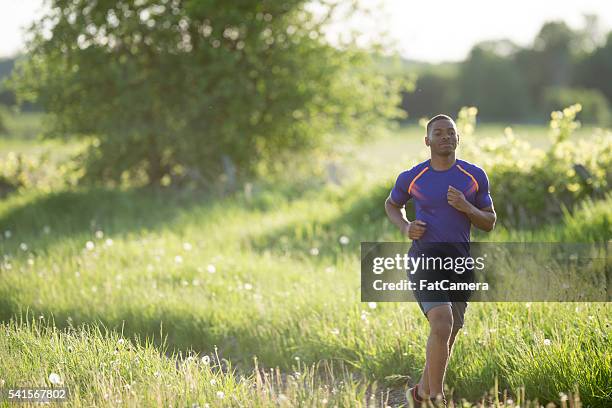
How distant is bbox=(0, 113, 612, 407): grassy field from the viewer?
3.97 meters

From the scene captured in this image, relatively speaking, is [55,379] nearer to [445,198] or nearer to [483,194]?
[445,198]

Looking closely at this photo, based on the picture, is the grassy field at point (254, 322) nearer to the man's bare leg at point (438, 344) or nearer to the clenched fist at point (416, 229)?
the man's bare leg at point (438, 344)

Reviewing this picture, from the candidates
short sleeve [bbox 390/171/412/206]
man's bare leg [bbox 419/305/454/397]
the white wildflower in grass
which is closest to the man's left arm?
short sleeve [bbox 390/171/412/206]

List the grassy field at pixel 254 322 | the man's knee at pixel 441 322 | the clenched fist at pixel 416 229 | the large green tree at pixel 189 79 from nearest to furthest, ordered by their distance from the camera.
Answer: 1. the man's knee at pixel 441 322
2. the clenched fist at pixel 416 229
3. the grassy field at pixel 254 322
4. the large green tree at pixel 189 79

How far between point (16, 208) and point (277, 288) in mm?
7449

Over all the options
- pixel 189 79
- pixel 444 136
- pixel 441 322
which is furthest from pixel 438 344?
pixel 189 79

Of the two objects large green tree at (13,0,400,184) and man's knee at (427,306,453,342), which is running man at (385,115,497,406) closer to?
man's knee at (427,306,453,342)

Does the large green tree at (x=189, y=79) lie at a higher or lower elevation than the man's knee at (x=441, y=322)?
higher

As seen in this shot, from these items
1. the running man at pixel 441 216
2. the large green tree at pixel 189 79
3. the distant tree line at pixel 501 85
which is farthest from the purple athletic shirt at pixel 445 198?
the distant tree line at pixel 501 85

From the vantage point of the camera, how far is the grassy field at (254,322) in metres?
3.97

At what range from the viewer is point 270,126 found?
13.1 metres

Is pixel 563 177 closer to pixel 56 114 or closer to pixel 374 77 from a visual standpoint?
pixel 374 77

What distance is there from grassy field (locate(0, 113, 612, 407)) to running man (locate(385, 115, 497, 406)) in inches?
17.2

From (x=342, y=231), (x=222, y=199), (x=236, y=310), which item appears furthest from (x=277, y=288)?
(x=222, y=199)
